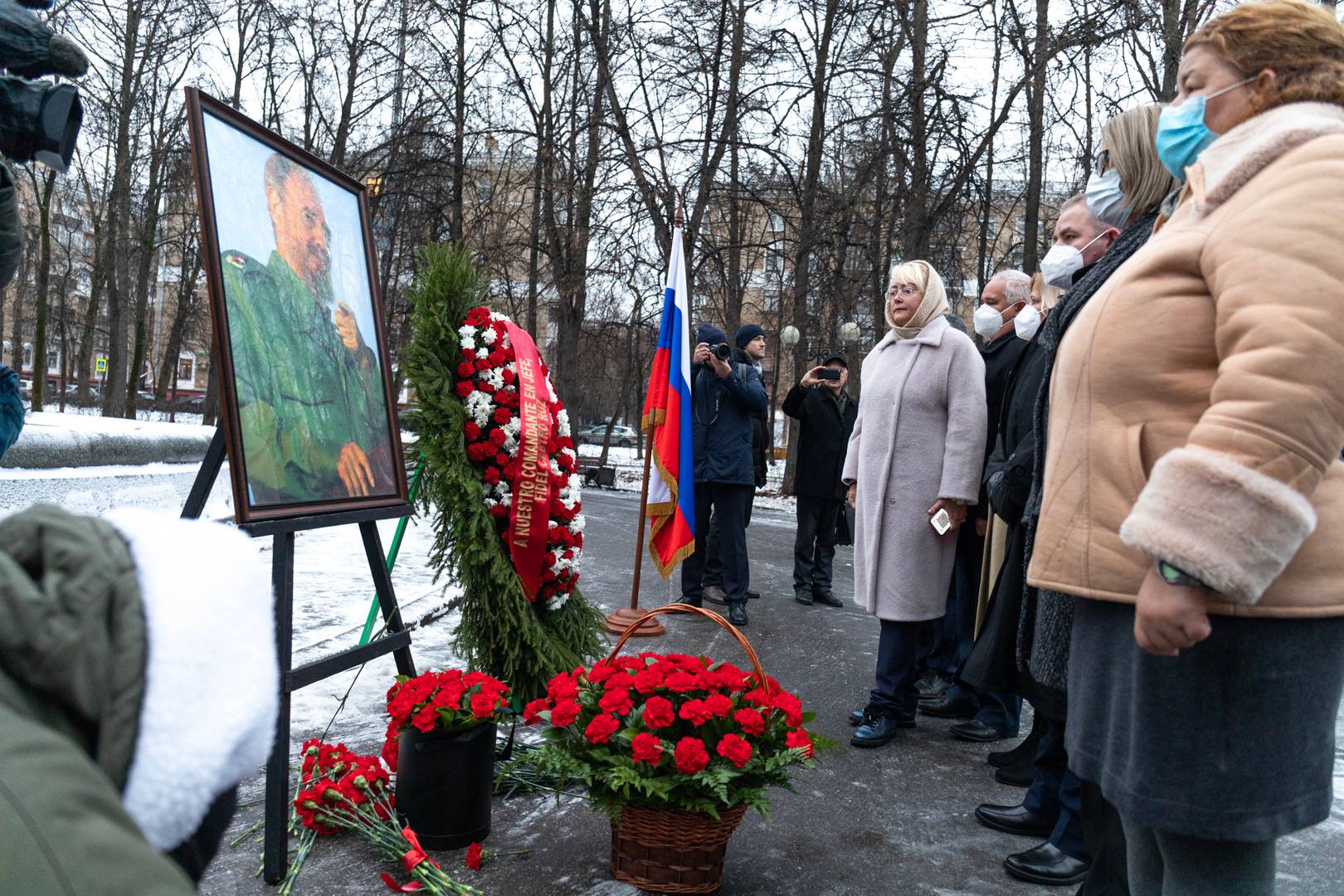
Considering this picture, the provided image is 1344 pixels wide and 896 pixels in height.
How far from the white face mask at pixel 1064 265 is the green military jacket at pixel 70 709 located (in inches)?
113

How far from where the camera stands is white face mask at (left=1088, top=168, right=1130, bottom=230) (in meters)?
2.69

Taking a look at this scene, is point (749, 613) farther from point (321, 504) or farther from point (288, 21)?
point (288, 21)

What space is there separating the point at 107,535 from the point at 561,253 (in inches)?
708

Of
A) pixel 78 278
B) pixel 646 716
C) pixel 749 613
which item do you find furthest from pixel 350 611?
pixel 78 278

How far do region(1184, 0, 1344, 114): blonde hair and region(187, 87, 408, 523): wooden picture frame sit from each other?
2424 mm

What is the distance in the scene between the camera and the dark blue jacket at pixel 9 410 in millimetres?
2713

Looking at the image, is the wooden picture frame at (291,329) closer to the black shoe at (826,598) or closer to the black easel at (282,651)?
the black easel at (282,651)

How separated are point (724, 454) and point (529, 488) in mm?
2989

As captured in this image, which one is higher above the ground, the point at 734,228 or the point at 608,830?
the point at 734,228

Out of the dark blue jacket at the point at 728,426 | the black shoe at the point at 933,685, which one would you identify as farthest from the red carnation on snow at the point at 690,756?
the dark blue jacket at the point at 728,426

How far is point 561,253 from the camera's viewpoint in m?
18.3

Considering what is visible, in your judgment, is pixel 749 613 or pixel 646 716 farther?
pixel 749 613

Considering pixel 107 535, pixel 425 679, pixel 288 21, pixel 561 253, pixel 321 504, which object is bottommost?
pixel 425 679

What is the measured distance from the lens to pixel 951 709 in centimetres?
478
